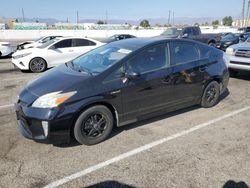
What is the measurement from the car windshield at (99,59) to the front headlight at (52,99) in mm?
696

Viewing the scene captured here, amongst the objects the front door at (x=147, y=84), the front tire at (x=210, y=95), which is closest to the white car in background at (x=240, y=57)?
the front tire at (x=210, y=95)

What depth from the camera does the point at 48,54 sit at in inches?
421

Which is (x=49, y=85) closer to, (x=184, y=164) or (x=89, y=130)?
(x=89, y=130)

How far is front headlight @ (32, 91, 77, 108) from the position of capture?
3.91 metres

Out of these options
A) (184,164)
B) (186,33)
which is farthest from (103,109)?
(186,33)

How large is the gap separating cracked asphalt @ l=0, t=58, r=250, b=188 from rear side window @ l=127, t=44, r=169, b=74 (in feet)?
3.56

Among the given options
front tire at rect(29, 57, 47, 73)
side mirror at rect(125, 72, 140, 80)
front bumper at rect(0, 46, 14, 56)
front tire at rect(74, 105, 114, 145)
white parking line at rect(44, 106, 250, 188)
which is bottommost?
white parking line at rect(44, 106, 250, 188)

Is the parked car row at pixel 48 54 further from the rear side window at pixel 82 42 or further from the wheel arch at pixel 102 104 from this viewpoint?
the wheel arch at pixel 102 104

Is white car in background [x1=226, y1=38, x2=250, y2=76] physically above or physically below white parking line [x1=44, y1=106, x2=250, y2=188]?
above

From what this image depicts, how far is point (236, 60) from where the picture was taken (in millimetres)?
8727

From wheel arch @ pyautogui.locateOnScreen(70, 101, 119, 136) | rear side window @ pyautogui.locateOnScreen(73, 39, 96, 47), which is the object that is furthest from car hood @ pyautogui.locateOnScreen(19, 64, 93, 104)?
rear side window @ pyautogui.locateOnScreen(73, 39, 96, 47)

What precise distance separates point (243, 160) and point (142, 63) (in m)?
2.19

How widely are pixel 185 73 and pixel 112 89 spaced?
171 centimetres

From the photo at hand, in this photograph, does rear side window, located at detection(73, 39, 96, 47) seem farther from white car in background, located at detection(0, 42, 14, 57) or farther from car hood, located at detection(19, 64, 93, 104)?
car hood, located at detection(19, 64, 93, 104)
